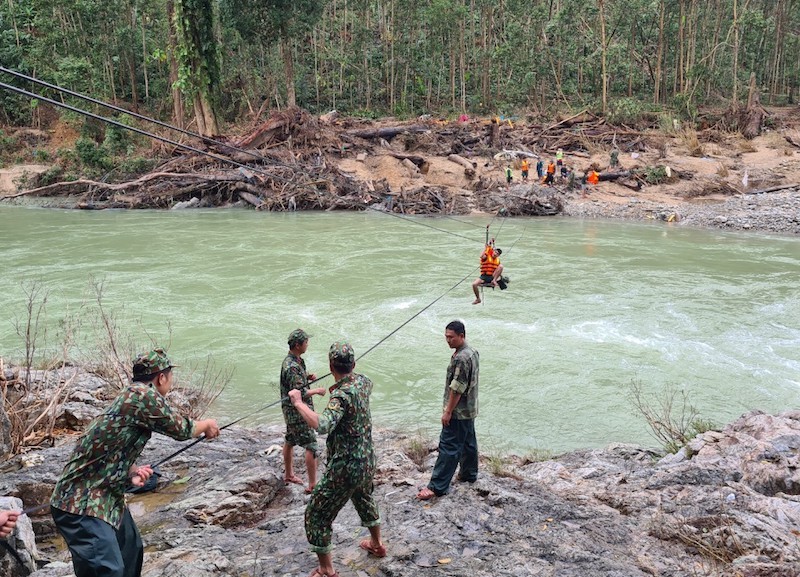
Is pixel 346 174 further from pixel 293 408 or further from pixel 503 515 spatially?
pixel 503 515

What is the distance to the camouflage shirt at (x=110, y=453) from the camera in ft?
10.0

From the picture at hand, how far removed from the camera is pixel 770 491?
194 inches

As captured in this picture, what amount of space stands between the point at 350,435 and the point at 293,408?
129 cm

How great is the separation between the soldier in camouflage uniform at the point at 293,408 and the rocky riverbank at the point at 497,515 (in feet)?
0.68

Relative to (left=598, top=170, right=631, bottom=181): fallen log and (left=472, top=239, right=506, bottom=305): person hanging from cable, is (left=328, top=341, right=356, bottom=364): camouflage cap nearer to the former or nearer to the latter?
(left=472, top=239, right=506, bottom=305): person hanging from cable

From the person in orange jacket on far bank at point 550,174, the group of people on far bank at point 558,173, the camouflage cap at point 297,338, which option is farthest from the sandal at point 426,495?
the person in orange jacket on far bank at point 550,174

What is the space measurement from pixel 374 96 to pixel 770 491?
41242 mm

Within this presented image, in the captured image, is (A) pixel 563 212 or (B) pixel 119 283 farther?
(A) pixel 563 212

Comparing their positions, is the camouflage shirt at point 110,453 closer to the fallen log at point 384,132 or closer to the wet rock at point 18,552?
the wet rock at point 18,552

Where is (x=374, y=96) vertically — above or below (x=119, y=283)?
above

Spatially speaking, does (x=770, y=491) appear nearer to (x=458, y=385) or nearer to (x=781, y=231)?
(x=458, y=385)

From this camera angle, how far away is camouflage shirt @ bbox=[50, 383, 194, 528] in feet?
10.0

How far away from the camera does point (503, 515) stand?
466 centimetres

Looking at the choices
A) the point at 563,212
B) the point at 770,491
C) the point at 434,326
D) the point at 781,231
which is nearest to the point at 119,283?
the point at 434,326
